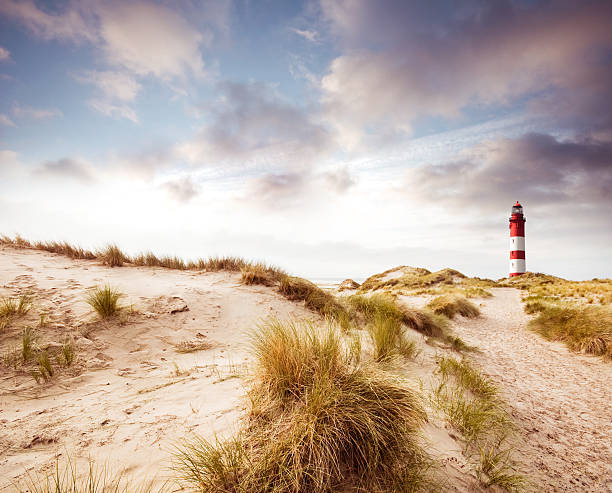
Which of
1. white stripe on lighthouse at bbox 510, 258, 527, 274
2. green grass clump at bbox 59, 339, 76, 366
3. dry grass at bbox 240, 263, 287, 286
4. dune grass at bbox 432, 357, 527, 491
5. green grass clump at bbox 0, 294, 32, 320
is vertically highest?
white stripe on lighthouse at bbox 510, 258, 527, 274

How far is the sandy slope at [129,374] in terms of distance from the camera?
2.51 metres

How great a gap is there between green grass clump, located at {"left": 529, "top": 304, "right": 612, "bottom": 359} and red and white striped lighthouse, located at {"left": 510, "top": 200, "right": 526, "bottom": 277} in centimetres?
2567

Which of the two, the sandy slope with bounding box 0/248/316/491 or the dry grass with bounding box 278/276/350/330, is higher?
the dry grass with bounding box 278/276/350/330

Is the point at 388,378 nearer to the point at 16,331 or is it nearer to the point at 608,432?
the point at 608,432

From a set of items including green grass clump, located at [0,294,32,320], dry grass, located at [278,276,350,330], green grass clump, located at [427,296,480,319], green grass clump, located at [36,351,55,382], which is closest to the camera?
green grass clump, located at [36,351,55,382]

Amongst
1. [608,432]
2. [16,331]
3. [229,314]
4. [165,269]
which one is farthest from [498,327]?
[16,331]

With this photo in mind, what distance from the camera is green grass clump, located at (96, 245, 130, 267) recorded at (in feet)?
29.5

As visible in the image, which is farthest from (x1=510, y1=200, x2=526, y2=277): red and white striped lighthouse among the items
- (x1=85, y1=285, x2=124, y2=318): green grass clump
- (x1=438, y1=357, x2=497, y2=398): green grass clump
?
(x1=85, y1=285, x2=124, y2=318): green grass clump

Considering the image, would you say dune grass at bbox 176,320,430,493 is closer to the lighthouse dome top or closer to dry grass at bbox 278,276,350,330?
dry grass at bbox 278,276,350,330

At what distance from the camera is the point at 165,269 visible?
375 inches

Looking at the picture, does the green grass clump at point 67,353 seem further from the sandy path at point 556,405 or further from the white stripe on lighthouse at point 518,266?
the white stripe on lighthouse at point 518,266

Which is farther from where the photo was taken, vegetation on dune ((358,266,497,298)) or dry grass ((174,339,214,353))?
vegetation on dune ((358,266,497,298))

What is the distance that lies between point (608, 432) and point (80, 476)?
19.5 feet

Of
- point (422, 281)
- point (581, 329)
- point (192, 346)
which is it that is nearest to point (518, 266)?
point (422, 281)
